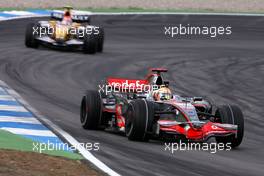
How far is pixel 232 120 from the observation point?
15688mm

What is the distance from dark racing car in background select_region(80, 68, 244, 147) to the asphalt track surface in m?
0.25

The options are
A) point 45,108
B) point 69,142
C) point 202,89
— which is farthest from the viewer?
point 202,89

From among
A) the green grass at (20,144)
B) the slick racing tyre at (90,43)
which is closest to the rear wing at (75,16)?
the slick racing tyre at (90,43)

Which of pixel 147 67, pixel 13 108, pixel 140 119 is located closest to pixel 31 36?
pixel 147 67

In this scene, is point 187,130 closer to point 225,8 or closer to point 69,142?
point 69,142

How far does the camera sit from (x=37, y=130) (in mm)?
15797

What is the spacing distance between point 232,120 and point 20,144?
12.3 feet

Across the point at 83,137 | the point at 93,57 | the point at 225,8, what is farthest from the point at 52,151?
the point at 225,8

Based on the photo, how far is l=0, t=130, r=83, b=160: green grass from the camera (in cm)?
1335

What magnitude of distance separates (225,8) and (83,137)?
91.4ft

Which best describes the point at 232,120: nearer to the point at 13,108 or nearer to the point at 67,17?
the point at 13,108

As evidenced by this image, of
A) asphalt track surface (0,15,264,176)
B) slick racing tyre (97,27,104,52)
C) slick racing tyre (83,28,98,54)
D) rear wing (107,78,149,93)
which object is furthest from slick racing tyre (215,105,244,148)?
slick racing tyre (97,27,104,52)

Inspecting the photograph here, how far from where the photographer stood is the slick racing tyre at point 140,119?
50.3 ft

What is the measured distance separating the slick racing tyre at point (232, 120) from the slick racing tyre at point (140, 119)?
1.26m
